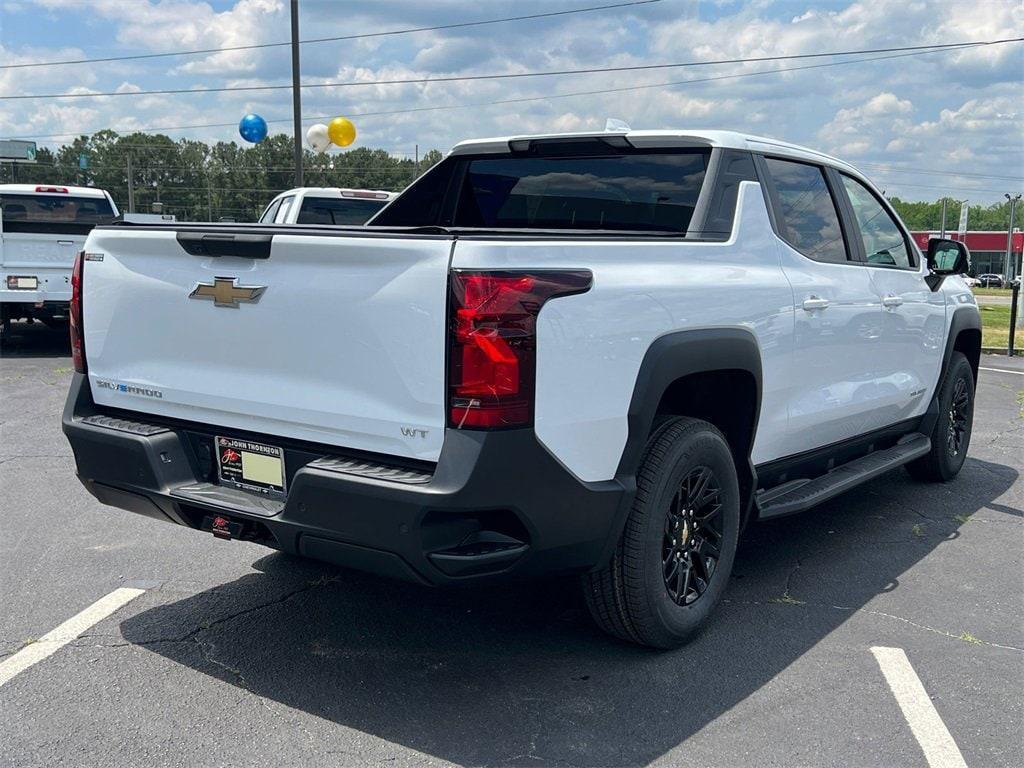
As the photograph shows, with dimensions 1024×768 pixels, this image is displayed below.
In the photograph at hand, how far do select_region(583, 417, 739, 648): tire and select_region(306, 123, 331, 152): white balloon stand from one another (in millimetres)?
17393

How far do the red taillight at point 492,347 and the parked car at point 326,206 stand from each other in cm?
914

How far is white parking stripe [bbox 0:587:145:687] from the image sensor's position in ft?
11.7

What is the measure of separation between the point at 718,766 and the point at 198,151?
363ft

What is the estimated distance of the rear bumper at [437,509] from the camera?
2.96m

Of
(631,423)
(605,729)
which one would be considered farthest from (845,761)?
(631,423)

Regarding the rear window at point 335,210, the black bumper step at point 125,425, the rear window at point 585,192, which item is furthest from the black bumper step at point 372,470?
the rear window at point 335,210

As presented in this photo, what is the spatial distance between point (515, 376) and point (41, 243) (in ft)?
38.8

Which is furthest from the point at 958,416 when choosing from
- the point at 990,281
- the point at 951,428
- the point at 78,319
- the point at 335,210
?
the point at 990,281

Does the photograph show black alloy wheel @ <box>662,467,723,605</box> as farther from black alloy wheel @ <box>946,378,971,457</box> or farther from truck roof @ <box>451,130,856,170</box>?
black alloy wheel @ <box>946,378,971,457</box>

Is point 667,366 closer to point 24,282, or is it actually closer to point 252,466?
point 252,466

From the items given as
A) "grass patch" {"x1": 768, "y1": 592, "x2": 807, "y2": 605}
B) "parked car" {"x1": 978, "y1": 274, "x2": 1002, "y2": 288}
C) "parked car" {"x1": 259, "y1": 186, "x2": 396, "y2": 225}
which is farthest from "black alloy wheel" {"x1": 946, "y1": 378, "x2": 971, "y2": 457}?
"parked car" {"x1": 978, "y1": 274, "x2": 1002, "y2": 288}

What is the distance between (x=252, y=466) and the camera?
11.3 feet

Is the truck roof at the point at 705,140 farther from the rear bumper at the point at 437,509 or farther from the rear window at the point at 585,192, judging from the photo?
the rear bumper at the point at 437,509

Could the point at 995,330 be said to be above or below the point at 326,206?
below
